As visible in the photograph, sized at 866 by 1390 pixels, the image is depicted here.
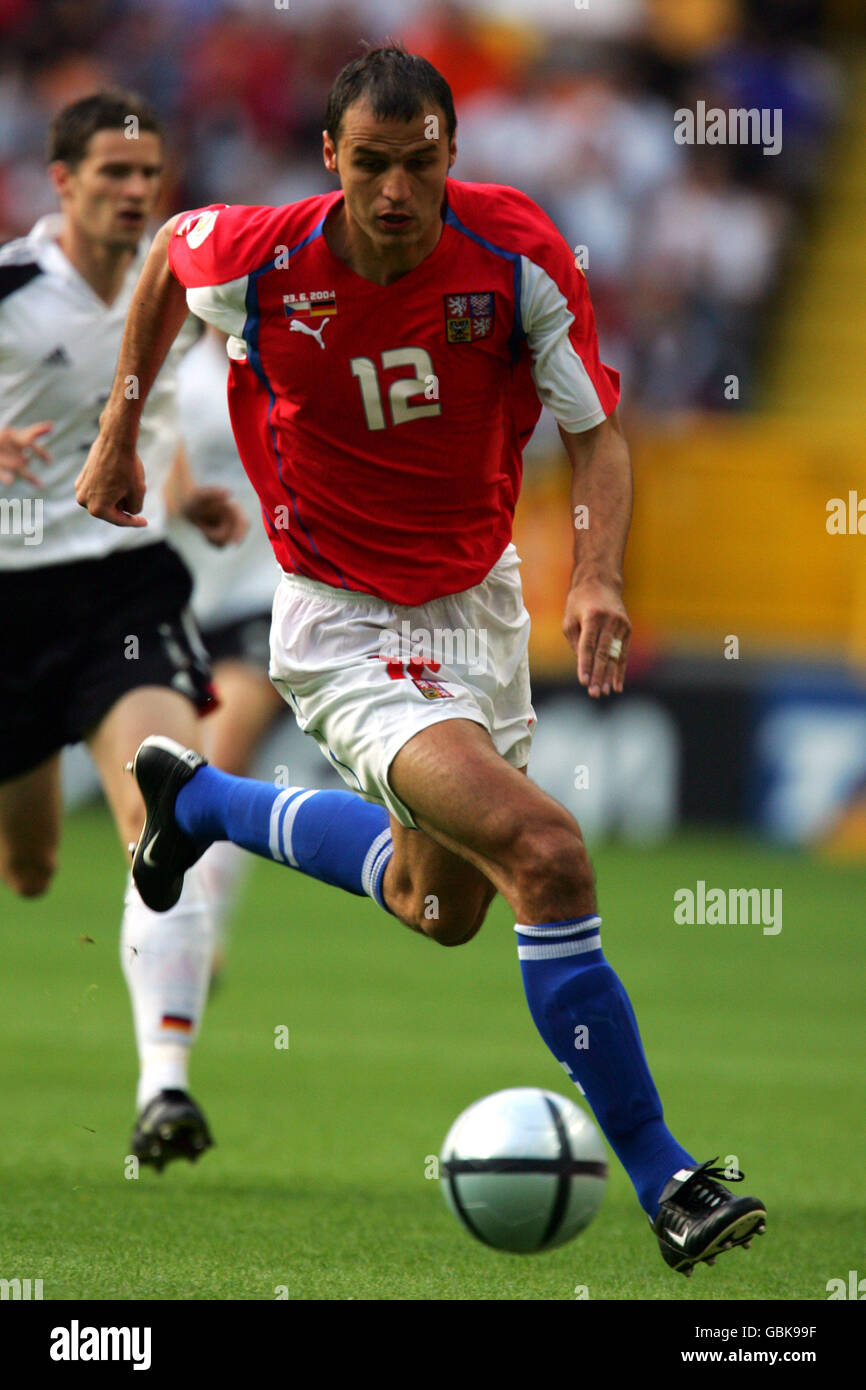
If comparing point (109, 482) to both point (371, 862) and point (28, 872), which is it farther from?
point (28, 872)

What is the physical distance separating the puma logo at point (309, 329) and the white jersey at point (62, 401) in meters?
1.41

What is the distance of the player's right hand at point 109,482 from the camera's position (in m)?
4.87

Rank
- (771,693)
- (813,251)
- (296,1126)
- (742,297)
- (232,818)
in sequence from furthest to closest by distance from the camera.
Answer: (813,251) → (742,297) → (771,693) → (296,1126) → (232,818)

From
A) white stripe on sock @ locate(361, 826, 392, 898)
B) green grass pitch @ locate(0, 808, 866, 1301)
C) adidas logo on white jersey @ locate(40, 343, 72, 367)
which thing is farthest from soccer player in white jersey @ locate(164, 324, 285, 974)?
white stripe on sock @ locate(361, 826, 392, 898)

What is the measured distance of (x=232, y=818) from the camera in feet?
17.3

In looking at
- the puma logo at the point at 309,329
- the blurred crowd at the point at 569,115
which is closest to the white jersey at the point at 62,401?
the puma logo at the point at 309,329

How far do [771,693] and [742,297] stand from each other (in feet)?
13.5

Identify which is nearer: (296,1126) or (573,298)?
(573,298)

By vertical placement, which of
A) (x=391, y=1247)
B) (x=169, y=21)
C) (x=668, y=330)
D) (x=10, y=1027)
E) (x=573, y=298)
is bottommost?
(x=391, y=1247)

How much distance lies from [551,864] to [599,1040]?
38 cm

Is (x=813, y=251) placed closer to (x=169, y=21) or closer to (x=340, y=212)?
(x=169, y=21)

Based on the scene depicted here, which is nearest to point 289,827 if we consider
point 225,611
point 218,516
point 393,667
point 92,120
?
point 393,667

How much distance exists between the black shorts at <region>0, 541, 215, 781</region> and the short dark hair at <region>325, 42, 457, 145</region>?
6.10ft

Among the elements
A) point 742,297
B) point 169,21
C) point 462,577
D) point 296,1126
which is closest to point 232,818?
point 462,577
